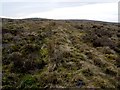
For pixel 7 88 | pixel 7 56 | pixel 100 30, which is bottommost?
pixel 7 88

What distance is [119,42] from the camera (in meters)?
22.5

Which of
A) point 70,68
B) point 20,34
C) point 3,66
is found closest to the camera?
point 70,68

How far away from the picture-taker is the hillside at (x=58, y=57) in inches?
583

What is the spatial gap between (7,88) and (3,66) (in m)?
2.77

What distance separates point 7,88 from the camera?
14.8 metres

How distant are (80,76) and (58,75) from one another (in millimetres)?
1193

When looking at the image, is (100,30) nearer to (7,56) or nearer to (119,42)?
(119,42)

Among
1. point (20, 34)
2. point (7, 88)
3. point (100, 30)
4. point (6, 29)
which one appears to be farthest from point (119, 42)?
point (7, 88)

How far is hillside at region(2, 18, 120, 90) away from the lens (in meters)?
14.8

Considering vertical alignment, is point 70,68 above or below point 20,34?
below

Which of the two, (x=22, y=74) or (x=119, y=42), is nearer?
(x=22, y=74)

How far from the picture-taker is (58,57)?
55.4 ft

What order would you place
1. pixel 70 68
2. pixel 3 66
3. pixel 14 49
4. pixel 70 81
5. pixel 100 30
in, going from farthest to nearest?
pixel 100 30
pixel 14 49
pixel 3 66
pixel 70 68
pixel 70 81

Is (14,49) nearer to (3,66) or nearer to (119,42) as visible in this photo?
(3,66)
